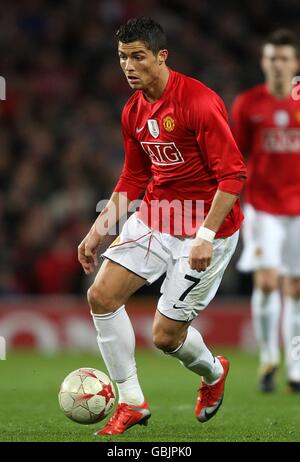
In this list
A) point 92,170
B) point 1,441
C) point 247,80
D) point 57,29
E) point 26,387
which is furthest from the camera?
point 57,29

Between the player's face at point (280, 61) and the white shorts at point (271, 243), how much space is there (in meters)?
1.04

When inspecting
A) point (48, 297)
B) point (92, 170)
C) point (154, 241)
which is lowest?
point (48, 297)

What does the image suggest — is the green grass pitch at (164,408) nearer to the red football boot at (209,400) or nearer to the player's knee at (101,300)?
the red football boot at (209,400)

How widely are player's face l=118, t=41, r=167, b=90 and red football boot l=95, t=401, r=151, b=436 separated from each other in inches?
65.8

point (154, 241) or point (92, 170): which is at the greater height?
point (154, 241)

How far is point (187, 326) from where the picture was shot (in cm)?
559

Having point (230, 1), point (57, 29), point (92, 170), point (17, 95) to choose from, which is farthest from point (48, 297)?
point (230, 1)

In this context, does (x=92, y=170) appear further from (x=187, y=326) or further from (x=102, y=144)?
(x=187, y=326)

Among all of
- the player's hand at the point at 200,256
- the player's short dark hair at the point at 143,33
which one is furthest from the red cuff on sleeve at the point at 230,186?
the player's short dark hair at the point at 143,33

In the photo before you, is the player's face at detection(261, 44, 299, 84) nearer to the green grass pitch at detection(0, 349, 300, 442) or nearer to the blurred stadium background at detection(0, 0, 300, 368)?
the green grass pitch at detection(0, 349, 300, 442)

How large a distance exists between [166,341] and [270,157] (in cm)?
286

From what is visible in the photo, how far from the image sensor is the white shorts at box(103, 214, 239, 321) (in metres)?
5.49

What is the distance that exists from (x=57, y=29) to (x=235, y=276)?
5083 millimetres

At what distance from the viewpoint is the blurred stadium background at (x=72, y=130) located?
37.6 ft
